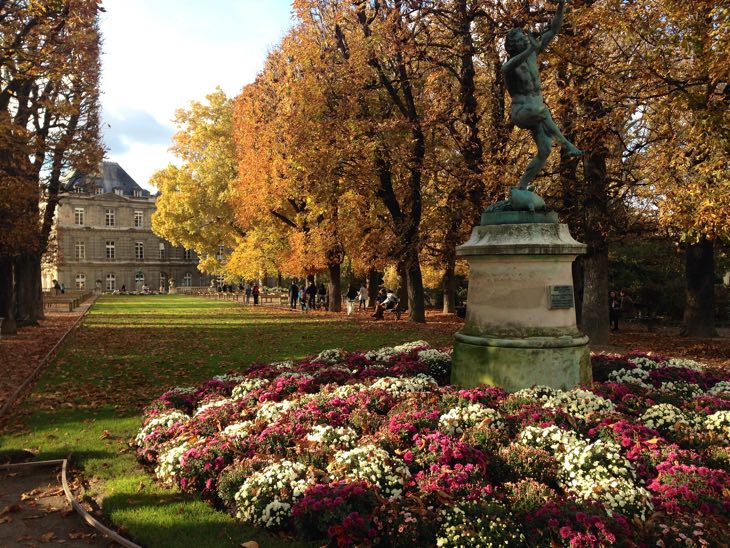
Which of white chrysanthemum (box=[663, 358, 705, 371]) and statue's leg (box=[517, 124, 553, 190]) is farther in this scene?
white chrysanthemum (box=[663, 358, 705, 371])

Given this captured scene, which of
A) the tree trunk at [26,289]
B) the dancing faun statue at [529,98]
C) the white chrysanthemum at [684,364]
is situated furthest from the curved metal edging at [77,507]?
the tree trunk at [26,289]

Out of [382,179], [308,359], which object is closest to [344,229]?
[382,179]

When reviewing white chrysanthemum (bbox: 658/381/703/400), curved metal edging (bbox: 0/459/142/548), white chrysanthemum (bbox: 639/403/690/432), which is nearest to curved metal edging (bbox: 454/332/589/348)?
white chrysanthemum (bbox: 639/403/690/432)

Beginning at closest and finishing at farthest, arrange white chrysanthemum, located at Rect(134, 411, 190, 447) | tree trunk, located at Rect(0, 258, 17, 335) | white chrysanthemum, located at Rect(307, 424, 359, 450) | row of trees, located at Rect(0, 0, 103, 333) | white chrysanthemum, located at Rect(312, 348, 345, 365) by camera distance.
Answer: white chrysanthemum, located at Rect(307, 424, 359, 450), white chrysanthemum, located at Rect(134, 411, 190, 447), white chrysanthemum, located at Rect(312, 348, 345, 365), row of trees, located at Rect(0, 0, 103, 333), tree trunk, located at Rect(0, 258, 17, 335)

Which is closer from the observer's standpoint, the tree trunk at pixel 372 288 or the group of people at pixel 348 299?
the group of people at pixel 348 299

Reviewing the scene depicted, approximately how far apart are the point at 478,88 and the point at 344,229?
8558 millimetres

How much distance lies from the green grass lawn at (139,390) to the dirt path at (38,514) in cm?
27

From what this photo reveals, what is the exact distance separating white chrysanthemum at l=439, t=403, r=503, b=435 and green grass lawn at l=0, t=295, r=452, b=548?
78.3 inches

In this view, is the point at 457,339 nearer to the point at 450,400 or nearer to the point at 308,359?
the point at 450,400

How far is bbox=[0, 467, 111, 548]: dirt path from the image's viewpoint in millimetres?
4575

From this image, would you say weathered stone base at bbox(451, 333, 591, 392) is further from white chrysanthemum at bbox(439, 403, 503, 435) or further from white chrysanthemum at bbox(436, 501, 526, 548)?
white chrysanthemum at bbox(436, 501, 526, 548)

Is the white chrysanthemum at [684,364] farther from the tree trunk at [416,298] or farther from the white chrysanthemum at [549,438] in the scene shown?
the tree trunk at [416,298]

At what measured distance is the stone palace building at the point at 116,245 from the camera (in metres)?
81.1

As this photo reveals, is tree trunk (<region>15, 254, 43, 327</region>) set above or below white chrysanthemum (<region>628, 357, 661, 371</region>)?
above
